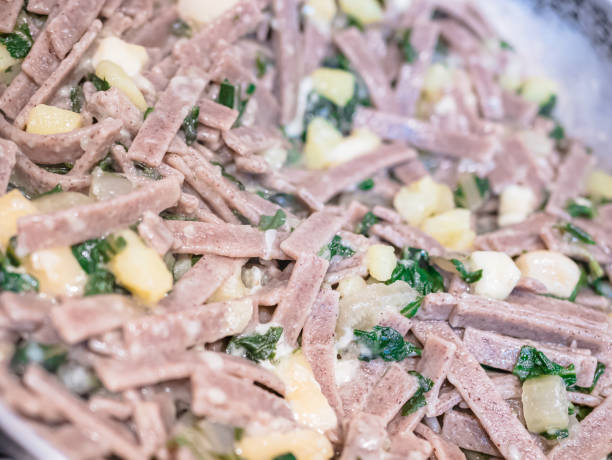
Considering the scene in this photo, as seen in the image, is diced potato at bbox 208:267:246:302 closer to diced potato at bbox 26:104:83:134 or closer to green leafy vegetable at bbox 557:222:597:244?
diced potato at bbox 26:104:83:134

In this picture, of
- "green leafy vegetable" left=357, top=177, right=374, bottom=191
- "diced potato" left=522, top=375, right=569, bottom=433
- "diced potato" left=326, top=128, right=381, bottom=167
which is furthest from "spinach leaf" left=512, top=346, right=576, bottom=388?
"diced potato" left=326, top=128, right=381, bottom=167

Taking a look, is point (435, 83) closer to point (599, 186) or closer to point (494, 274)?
point (599, 186)

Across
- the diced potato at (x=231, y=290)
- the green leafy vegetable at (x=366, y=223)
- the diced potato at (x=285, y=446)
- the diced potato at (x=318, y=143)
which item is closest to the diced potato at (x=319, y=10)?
the diced potato at (x=318, y=143)

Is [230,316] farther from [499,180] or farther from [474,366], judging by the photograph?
[499,180]

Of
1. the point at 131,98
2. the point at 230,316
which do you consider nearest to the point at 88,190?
the point at 131,98

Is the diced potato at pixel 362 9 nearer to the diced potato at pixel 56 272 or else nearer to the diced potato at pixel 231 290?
the diced potato at pixel 231 290

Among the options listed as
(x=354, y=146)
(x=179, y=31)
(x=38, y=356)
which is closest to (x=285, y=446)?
(x=38, y=356)

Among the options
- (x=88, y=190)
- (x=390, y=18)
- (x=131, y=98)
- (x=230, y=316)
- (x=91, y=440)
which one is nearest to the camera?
(x=91, y=440)
